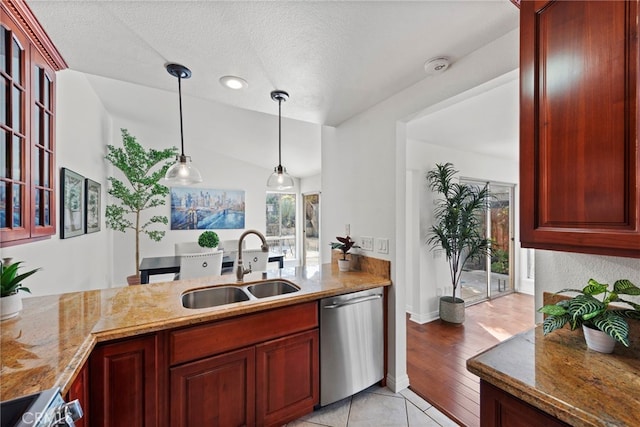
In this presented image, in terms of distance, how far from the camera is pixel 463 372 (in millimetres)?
2258

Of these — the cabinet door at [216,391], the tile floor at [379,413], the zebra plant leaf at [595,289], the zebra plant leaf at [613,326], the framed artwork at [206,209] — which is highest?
the framed artwork at [206,209]

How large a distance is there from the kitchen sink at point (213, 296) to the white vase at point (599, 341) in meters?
1.70

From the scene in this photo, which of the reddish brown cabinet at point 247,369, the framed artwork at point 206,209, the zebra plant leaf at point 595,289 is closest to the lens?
the zebra plant leaf at point 595,289

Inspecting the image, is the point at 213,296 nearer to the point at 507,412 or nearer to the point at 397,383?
the point at 397,383

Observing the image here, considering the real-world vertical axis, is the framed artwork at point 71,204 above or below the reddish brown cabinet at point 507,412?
above

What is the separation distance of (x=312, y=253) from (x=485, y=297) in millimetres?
3778

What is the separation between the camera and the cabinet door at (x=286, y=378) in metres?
1.55

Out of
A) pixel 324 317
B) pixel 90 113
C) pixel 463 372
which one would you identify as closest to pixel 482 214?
pixel 463 372

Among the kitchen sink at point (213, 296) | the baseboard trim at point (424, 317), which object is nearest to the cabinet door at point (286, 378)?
the kitchen sink at point (213, 296)

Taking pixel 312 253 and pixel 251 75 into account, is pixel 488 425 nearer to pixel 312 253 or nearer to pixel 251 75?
pixel 251 75

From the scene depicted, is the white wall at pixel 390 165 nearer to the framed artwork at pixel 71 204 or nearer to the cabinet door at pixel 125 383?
the cabinet door at pixel 125 383

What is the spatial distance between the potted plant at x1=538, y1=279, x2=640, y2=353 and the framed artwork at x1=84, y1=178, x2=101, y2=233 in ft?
14.2

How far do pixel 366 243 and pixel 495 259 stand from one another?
310 centimetres

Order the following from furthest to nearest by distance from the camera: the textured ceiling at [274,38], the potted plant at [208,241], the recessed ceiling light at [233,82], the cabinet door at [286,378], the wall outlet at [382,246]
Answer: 1. the potted plant at [208,241]
2. the wall outlet at [382,246]
3. the recessed ceiling light at [233,82]
4. the cabinet door at [286,378]
5. the textured ceiling at [274,38]
